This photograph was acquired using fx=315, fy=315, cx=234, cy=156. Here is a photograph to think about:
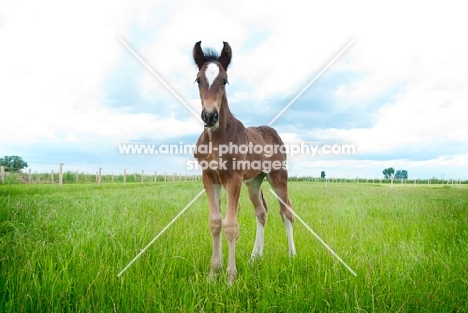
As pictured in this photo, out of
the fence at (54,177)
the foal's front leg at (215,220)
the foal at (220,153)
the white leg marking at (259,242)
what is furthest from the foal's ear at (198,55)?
the fence at (54,177)

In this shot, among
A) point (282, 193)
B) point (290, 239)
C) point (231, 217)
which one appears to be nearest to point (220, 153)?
point (231, 217)

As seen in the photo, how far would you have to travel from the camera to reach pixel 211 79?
4246 millimetres

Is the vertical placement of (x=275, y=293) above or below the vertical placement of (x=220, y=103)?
below

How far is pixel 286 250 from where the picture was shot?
6.14 meters

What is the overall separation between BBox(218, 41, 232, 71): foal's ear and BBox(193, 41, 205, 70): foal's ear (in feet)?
0.87

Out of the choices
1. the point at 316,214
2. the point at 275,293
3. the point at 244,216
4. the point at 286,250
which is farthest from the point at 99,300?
the point at 316,214

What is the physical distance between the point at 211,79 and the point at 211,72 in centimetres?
12

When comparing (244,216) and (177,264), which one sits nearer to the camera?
(177,264)

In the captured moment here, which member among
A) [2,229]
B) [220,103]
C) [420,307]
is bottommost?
[420,307]

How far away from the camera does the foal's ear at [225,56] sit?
464cm

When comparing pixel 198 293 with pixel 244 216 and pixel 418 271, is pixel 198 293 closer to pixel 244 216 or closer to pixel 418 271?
pixel 418 271

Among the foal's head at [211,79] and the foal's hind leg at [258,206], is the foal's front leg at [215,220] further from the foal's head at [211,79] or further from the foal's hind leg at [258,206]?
the foal's hind leg at [258,206]

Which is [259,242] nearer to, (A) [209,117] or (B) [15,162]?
(A) [209,117]

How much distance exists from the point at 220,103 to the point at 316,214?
7.20 meters
